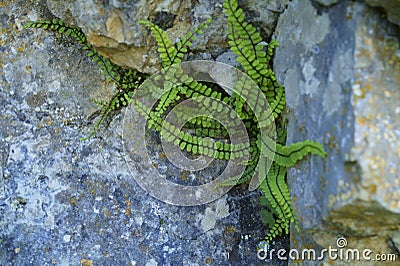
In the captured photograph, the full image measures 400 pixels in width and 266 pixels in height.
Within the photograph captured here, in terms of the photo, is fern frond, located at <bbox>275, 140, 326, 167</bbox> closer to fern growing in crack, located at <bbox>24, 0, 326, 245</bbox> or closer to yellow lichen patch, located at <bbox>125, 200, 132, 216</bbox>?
fern growing in crack, located at <bbox>24, 0, 326, 245</bbox>

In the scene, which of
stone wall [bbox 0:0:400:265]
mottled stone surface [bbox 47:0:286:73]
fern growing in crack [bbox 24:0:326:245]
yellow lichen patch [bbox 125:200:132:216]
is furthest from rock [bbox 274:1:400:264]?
yellow lichen patch [bbox 125:200:132:216]

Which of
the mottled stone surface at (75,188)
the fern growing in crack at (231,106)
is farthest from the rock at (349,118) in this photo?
the mottled stone surface at (75,188)

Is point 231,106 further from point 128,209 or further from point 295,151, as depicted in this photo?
point 128,209

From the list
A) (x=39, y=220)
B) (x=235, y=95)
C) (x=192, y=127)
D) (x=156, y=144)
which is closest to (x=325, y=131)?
(x=235, y=95)

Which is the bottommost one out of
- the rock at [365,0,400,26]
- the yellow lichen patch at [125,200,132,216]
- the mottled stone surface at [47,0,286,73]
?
the yellow lichen patch at [125,200,132,216]

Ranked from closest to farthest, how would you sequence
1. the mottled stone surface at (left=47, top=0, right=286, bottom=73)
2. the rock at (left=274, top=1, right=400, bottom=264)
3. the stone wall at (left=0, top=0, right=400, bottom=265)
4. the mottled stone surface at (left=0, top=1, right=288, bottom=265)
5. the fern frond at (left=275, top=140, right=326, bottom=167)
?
the rock at (left=274, top=1, right=400, bottom=264), the fern frond at (left=275, top=140, right=326, bottom=167), the stone wall at (left=0, top=0, right=400, bottom=265), the mottled stone surface at (left=47, top=0, right=286, bottom=73), the mottled stone surface at (left=0, top=1, right=288, bottom=265)

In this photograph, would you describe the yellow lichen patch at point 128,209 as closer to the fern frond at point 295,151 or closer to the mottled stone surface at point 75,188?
the mottled stone surface at point 75,188
